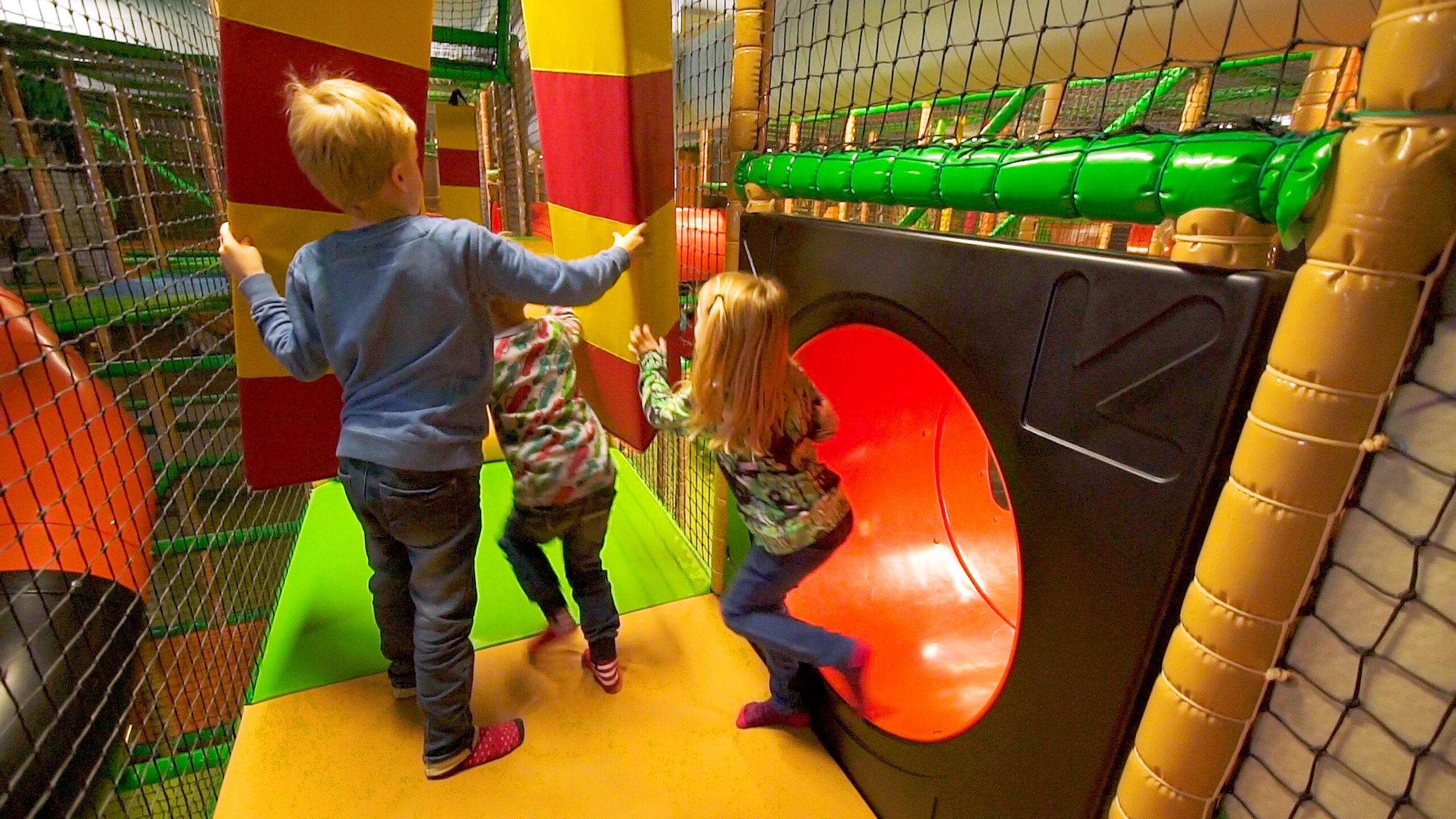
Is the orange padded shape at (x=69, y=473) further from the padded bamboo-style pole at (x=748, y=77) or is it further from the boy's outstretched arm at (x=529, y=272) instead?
the padded bamboo-style pole at (x=748, y=77)

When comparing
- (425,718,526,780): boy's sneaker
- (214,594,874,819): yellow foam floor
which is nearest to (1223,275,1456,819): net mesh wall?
(214,594,874,819): yellow foam floor

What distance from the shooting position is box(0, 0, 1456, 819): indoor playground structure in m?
0.49

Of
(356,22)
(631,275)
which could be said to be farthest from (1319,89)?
(356,22)

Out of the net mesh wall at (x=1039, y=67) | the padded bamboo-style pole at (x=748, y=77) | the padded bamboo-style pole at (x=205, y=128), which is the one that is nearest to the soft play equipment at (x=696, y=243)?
the net mesh wall at (x=1039, y=67)

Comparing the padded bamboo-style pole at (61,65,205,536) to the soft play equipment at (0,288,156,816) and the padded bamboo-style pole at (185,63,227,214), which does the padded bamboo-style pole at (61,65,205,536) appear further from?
the padded bamboo-style pole at (185,63,227,214)

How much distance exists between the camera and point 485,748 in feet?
4.04

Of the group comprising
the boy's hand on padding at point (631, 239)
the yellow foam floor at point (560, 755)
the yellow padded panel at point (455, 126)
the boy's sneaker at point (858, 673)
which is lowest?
the yellow foam floor at point (560, 755)

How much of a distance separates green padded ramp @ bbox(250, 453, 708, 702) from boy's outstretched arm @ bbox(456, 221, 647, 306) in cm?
90

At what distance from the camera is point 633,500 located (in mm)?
2129

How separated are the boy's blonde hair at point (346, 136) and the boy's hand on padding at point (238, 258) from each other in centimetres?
26

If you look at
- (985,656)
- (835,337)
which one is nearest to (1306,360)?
(835,337)

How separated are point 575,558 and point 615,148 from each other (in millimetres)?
766

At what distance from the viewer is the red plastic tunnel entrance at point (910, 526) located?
132 centimetres

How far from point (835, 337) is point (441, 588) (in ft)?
2.59
